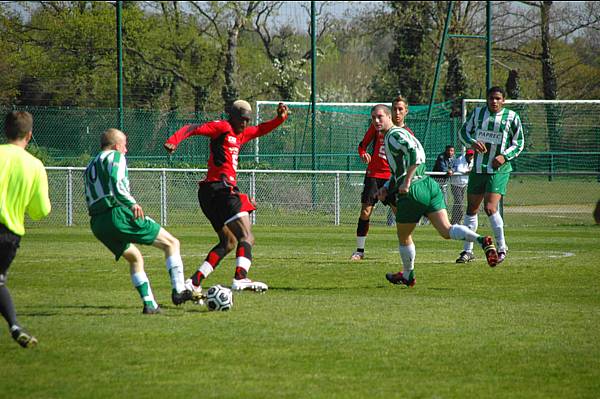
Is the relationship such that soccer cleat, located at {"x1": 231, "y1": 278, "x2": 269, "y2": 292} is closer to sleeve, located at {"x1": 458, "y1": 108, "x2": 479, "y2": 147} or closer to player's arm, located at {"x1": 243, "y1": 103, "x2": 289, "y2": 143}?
player's arm, located at {"x1": 243, "y1": 103, "x2": 289, "y2": 143}

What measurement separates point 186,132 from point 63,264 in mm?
4534

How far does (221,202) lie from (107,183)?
1828 millimetres

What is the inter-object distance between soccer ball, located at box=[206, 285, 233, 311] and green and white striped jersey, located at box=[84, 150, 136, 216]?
3.99 feet

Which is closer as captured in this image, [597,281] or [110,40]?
[597,281]

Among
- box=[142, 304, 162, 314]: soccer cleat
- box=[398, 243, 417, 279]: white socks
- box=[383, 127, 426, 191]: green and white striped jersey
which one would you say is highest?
box=[383, 127, 426, 191]: green and white striped jersey

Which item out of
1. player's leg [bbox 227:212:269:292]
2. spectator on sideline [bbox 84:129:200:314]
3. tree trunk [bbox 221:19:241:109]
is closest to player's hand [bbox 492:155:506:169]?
player's leg [bbox 227:212:269:292]

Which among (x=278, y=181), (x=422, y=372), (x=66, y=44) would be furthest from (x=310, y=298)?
(x=66, y=44)

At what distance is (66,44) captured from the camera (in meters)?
31.5

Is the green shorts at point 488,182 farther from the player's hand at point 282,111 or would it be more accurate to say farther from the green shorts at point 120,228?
the green shorts at point 120,228

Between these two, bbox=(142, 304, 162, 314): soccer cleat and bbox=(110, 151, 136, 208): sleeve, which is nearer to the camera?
bbox=(110, 151, 136, 208): sleeve

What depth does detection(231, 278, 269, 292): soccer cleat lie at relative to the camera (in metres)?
10.1

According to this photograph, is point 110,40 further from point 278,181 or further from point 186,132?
point 186,132

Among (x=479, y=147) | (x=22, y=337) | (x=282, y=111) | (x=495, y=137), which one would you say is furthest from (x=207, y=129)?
(x=495, y=137)

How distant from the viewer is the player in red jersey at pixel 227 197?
10078 millimetres
